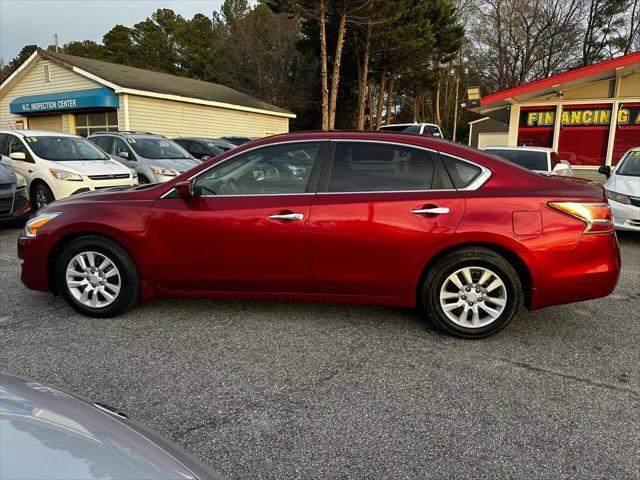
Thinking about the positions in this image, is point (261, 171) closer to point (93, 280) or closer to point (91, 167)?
point (93, 280)

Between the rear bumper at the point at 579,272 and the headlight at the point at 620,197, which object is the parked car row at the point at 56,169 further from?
the headlight at the point at 620,197

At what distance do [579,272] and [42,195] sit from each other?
888cm

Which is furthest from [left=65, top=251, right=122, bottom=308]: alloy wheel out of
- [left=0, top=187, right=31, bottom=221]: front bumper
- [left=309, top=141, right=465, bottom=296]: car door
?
[left=0, top=187, right=31, bottom=221]: front bumper

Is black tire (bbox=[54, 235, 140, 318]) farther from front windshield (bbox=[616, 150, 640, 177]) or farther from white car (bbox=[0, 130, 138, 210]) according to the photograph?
front windshield (bbox=[616, 150, 640, 177])

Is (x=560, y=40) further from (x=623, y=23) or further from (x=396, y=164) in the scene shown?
(x=396, y=164)

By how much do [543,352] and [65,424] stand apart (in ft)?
10.7

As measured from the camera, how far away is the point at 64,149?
9.62m

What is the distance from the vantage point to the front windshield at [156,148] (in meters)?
11.6

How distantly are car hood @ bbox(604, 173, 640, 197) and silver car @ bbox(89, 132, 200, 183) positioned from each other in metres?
8.55

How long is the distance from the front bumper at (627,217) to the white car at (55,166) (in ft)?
28.5

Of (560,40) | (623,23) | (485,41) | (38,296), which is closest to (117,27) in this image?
(485,41)

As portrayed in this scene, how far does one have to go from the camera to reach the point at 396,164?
3.82 m

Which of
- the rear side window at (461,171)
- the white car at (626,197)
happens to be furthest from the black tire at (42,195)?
the white car at (626,197)

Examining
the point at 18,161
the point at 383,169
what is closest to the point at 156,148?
the point at 18,161
